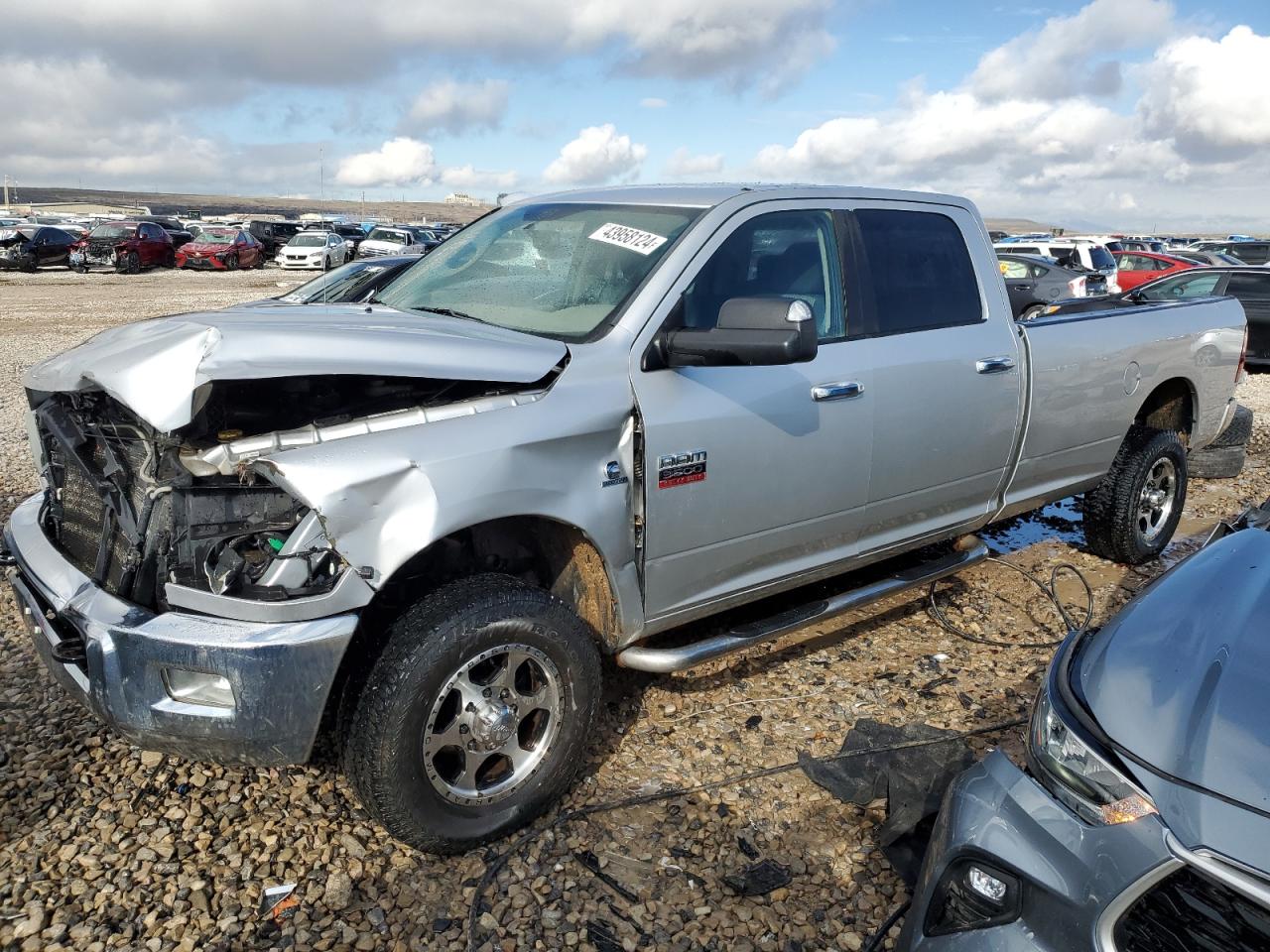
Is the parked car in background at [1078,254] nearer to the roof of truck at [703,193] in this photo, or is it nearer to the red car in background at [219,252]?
the roof of truck at [703,193]

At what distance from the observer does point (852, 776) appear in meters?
3.17

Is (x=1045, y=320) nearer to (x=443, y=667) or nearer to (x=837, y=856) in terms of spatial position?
(x=837, y=856)

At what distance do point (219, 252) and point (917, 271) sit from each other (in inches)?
1217

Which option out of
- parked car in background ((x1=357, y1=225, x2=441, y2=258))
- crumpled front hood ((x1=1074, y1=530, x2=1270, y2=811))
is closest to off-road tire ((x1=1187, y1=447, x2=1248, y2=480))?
crumpled front hood ((x1=1074, y1=530, x2=1270, y2=811))

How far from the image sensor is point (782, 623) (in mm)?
3402

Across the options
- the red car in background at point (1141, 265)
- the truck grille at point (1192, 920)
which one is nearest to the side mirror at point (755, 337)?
the truck grille at point (1192, 920)

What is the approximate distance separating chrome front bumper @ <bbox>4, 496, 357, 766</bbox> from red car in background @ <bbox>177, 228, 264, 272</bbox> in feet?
103

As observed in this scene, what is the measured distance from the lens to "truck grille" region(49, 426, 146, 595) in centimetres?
266

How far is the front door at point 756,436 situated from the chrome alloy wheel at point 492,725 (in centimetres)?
48

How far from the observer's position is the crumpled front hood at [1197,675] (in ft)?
5.65

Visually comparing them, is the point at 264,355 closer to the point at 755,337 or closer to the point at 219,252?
the point at 755,337

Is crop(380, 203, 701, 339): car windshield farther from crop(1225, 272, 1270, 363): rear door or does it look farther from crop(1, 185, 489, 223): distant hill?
crop(1, 185, 489, 223): distant hill

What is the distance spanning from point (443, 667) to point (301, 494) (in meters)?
0.61

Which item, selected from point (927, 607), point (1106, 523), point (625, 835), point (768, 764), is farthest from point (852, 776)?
point (1106, 523)
